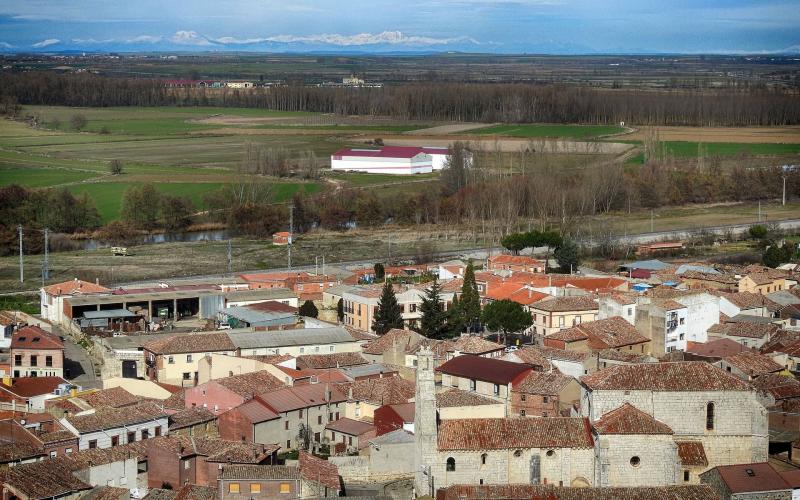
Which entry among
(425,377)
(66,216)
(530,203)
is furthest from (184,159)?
(425,377)

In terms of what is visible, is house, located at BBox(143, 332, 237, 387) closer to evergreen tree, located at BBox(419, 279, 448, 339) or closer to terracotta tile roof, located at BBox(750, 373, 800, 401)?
evergreen tree, located at BBox(419, 279, 448, 339)

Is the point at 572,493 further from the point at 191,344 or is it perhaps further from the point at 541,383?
the point at 191,344

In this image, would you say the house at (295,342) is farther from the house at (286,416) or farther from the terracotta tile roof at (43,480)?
the terracotta tile roof at (43,480)

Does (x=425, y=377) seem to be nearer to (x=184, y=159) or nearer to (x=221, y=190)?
(x=221, y=190)

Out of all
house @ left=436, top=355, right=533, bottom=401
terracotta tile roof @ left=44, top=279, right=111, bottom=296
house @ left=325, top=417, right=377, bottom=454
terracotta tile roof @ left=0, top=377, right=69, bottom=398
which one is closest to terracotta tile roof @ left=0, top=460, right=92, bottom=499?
house @ left=325, top=417, right=377, bottom=454

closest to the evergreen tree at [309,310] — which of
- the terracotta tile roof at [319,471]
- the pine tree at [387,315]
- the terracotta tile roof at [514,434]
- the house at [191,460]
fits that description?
the pine tree at [387,315]

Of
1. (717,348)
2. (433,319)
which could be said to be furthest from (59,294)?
(717,348)
